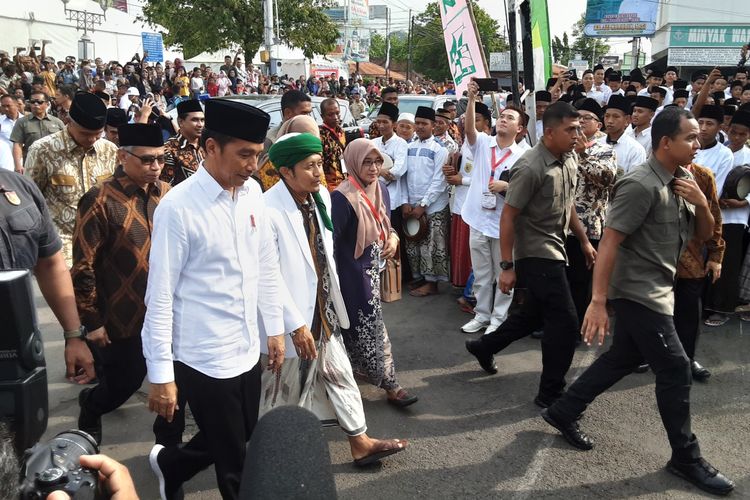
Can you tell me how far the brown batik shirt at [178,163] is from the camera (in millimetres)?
5242

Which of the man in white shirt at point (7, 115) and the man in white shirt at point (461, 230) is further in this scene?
the man in white shirt at point (7, 115)

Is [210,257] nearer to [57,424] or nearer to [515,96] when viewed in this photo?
[57,424]

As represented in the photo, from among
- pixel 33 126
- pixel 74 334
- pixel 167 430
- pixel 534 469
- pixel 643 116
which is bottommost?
pixel 534 469

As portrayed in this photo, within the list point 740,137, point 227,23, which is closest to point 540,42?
point 740,137

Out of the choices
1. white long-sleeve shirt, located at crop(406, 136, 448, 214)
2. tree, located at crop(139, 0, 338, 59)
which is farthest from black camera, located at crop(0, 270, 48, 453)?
tree, located at crop(139, 0, 338, 59)

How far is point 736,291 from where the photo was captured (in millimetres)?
6074

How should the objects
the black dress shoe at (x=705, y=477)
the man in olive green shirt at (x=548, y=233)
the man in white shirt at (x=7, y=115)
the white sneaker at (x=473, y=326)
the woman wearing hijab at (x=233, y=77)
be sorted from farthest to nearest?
the woman wearing hijab at (x=233, y=77) → the man in white shirt at (x=7, y=115) → the white sneaker at (x=473, y=326) → the man in olive green shirt at (x=548, y=233) → the black dress shoe at (x=705, y=477)

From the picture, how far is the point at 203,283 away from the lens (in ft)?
8.72

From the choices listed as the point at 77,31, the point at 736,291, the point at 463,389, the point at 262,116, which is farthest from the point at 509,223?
the point at 77,31

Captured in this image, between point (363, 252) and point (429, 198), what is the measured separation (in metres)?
2.92

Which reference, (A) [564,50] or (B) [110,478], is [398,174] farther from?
(A) [564,50]

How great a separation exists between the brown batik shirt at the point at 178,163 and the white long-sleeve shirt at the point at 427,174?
8.04 feet

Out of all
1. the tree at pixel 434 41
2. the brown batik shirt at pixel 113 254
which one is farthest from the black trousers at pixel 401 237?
the tree at pixel 434 41

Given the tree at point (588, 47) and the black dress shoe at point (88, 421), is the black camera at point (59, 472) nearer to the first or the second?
the black dress shoe at point (88, 421)
